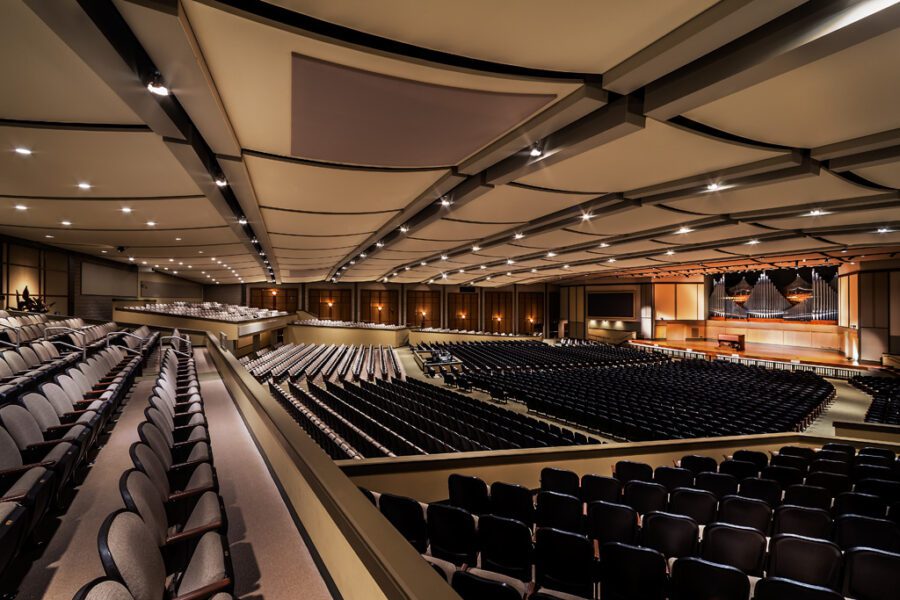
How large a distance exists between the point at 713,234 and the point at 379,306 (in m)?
24.2

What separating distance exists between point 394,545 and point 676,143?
15.7 ft

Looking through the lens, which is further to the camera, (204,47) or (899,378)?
(899,378)

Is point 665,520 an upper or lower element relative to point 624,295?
lower

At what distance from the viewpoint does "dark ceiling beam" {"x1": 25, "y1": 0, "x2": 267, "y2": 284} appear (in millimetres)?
2197

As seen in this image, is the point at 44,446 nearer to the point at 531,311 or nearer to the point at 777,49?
the point at 777,49

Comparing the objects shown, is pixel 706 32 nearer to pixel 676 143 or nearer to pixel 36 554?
pixel 676 143

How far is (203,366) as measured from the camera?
8953 mm

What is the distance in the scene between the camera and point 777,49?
8.84 ft

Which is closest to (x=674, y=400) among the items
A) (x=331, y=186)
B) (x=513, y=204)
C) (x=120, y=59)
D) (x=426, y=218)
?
(x=513, y=204)

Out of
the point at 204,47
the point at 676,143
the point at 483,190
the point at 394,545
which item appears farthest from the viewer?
the point at 483,190

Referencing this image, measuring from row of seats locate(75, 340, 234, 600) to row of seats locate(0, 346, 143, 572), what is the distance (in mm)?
418

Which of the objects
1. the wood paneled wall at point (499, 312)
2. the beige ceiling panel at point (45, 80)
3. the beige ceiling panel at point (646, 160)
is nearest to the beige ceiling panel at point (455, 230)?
the beige ceiling panel at point (646, 160)

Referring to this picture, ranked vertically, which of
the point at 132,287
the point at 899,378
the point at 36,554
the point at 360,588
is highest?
the point at 132,287

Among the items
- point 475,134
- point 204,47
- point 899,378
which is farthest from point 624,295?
point 204,47
